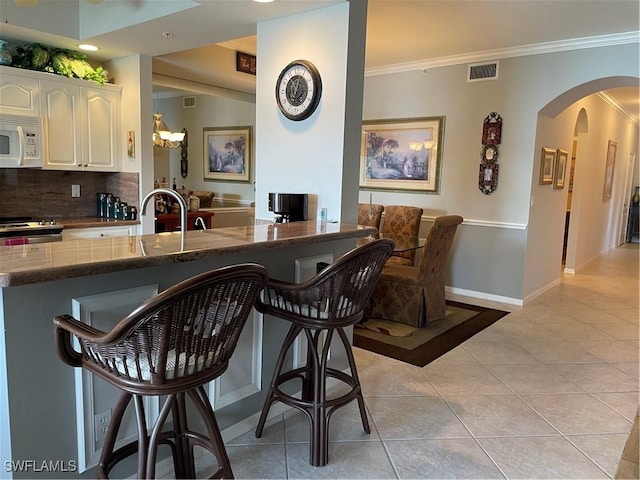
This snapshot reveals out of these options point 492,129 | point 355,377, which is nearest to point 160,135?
point 492,129

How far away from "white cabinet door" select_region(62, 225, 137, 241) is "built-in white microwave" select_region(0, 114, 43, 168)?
62 cm

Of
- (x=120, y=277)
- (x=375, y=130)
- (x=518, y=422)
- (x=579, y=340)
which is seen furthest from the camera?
(x=375, y=130)

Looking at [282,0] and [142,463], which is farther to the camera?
[282,0]

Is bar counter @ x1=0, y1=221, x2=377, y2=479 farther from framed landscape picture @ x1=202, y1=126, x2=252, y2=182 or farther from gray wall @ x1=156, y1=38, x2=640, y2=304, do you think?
framed landscape picture @ x1=202, y1=126, x2=252, y2=182

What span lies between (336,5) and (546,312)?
368 cm

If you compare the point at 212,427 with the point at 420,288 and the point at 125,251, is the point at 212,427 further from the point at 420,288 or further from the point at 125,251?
the point at 420,288

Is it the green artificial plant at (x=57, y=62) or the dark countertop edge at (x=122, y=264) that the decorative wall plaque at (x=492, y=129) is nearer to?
the dark countertop edge at (x=122, y=264)

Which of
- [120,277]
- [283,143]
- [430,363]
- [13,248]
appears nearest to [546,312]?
[430,363]

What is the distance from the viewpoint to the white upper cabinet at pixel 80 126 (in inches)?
158

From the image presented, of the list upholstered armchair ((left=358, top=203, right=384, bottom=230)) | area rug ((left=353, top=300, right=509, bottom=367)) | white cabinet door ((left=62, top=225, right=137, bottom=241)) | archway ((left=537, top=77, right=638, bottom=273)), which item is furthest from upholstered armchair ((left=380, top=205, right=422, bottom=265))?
white cabinet door ((left=62, top=225, right=137, bottom=241))

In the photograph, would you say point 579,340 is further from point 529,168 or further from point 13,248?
point 13,248

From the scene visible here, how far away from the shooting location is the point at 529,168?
4793 millimetres

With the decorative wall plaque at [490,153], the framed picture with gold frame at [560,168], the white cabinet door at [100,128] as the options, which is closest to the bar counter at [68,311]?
the white cabinet door at [100,128]

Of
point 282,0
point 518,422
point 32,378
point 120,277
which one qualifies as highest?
point 282,0
